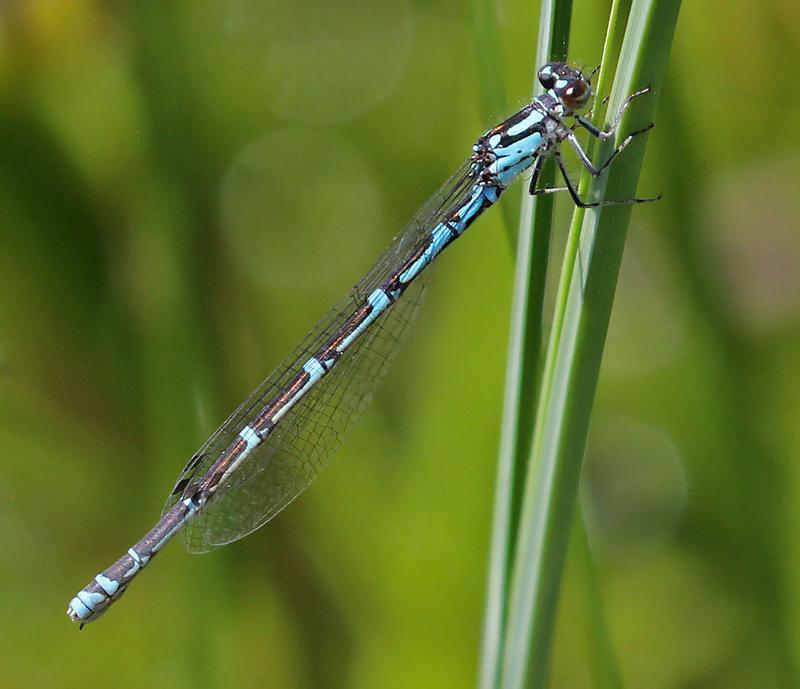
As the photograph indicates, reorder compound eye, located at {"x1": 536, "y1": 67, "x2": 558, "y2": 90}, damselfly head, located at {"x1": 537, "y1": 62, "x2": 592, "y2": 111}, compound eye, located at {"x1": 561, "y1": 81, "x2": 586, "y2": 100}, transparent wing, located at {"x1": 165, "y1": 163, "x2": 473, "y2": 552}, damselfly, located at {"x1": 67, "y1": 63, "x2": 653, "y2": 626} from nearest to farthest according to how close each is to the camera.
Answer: compound eye, located at {"x1": 536, "y1": 67, "x2": 558, "y2": 90}, damselfly head, located at {"x1": 537, "y1": 62, "x2": 592, "y2": 111}, compound eye, located at {"x1": 561, "y1": 81, "x2": 586, "y2": 100}, damselfly, located at {"x1": 67, "y1": 63, "x2": 653, "y2": 626}, transparent wing, located at {"x1": 165, "y1": 163, "x2": 473, "y2": 552}

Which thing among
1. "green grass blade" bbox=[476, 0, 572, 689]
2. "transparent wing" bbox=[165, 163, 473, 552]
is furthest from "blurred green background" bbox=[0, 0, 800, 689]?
"green grass blade" bbox=[476, 0, 572, 689]

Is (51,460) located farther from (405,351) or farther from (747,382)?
(747,382)

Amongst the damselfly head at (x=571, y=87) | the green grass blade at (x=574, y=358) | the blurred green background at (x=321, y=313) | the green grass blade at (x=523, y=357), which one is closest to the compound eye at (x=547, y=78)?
the damselfly head at (x=571, y=87)

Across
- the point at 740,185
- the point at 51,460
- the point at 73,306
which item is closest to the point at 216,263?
the point at 73,306

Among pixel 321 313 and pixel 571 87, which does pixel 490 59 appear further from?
pixel 321 313

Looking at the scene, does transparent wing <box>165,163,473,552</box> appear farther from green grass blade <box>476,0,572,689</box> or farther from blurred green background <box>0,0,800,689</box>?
green grass blade <box>476,0,572,689</box>
